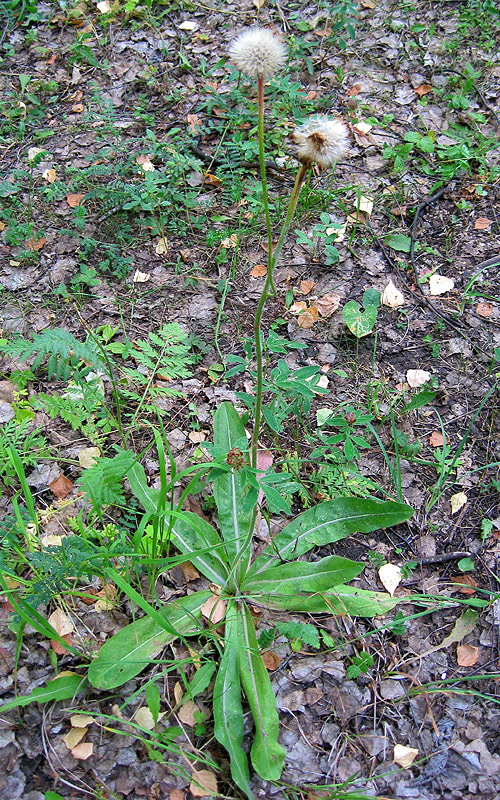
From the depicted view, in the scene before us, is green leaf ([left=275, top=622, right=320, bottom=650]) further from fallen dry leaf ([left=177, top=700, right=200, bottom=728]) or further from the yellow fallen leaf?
the yellow fallen leaf

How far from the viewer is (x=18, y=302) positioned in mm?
2945

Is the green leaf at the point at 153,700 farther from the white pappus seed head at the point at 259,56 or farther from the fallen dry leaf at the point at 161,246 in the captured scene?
the fallen dry leaf at the point at 161,246

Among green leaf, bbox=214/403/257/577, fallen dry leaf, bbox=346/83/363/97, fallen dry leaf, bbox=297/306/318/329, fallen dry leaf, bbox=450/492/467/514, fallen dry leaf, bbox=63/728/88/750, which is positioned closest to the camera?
fallen dry leaf, bbox=63/728/88/750

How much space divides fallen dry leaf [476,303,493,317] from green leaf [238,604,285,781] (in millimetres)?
2002

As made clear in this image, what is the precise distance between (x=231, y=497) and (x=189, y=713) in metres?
0.81

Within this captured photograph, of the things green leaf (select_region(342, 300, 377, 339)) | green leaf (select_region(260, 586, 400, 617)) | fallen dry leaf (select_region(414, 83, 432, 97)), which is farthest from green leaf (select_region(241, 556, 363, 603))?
fallen dry leaf (select_region(414, 83, 432, 97))

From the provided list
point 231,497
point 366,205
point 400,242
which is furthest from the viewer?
point 366,205

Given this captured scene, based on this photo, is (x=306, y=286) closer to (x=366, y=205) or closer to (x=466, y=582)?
(x=366, y=205)

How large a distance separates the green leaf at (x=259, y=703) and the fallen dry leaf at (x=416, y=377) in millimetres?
1383

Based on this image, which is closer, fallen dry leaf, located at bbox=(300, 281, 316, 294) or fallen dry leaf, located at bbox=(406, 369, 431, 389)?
fallen dry leaf, located at bbox=(406, 369, 431, 389)

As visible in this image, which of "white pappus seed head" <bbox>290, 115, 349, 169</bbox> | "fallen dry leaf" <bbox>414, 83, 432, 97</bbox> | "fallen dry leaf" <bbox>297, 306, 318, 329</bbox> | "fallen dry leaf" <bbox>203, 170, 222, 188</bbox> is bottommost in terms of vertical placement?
"fallen dry leaf" <bbox>297, 306, 318, 329</bbox>

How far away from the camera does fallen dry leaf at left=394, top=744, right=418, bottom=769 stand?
70.2 inches

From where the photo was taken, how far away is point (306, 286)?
2.99 m

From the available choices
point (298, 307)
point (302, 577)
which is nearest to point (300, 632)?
point (302, 577)
